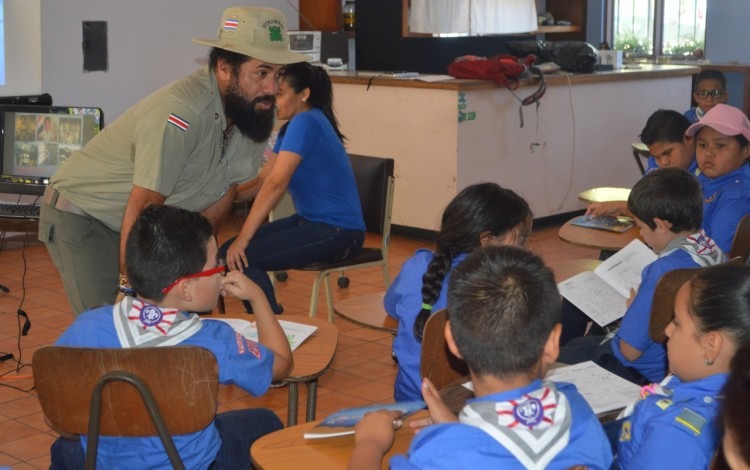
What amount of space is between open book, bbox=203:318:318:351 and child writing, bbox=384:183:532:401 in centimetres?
25

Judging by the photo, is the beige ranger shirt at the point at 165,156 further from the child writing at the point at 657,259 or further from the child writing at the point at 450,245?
the child writing at the point at 657,259

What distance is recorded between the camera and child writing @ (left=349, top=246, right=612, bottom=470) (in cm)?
145

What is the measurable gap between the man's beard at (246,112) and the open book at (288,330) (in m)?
0.66

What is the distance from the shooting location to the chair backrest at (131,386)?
191 centimetres

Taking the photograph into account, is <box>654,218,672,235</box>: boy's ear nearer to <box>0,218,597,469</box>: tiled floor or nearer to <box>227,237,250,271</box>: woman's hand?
<box>0,218,597,469</box>: tiled floor

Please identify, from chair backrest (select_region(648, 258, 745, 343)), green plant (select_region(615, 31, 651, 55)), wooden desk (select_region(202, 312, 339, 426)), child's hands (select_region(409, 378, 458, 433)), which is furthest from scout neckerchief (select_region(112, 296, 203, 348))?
green plant (select_region(615, 31, 651, 55))

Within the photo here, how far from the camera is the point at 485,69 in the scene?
6250 millimetres

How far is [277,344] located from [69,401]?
0.49 meters

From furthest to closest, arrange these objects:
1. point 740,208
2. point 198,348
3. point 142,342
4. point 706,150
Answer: point 706,150
point 740,208
point 142,342
point 198,348

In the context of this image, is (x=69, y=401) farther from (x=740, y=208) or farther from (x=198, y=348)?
(x=740, y=208)

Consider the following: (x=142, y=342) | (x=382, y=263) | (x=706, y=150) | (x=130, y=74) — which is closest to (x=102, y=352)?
(x=142, y=342)

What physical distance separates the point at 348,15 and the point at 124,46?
6.32 ft

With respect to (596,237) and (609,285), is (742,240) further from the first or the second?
(596,237)

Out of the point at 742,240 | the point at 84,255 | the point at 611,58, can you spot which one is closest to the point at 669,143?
the point at 742,240
